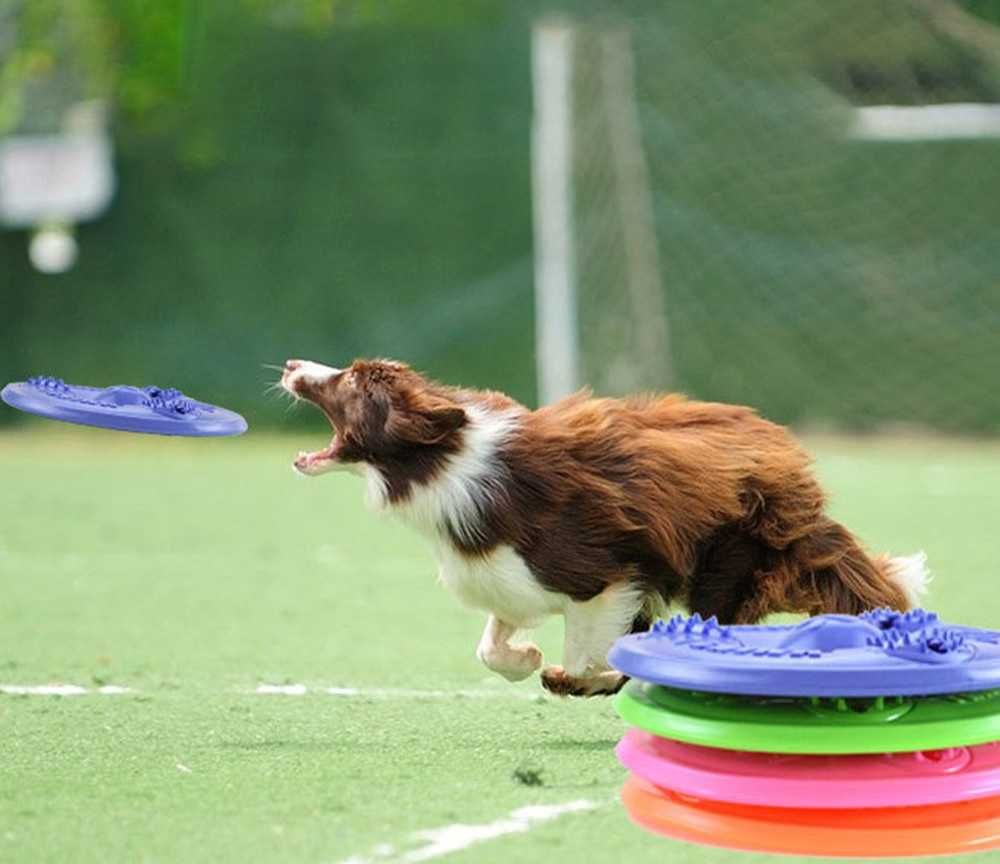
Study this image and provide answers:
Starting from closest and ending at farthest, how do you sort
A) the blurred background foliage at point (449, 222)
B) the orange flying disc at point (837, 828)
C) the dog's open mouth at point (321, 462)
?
the orange flying disc at point (837, 828) < the dog's open mouth at point (321, 462) < the blurred background foliage at point (449, 222)

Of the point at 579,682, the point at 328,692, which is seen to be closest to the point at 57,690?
the point at 328,692

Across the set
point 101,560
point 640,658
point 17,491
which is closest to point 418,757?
point 640,658

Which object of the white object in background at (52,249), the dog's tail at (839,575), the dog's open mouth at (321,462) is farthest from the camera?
the white object in background at (52,249)

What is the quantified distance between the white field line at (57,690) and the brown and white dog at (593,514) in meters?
1.23

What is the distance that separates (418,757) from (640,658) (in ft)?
3.28

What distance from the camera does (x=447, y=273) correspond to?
16.3 metres

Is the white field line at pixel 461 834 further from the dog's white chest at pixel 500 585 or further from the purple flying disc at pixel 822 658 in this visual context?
the dog's white chest at pixel 500 585

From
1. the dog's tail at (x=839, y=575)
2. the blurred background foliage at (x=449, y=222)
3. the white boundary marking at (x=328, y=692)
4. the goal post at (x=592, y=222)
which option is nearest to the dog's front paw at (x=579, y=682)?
the white boundary marking at (x=328, y=692)

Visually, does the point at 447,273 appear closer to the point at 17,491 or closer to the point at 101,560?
the point at 17,491

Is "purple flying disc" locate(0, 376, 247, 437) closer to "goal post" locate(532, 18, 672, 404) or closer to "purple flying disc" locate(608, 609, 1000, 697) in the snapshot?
"purple flying disc" locate(608, 609, 1000, 697)

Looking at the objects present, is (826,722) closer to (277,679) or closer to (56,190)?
(277,679)

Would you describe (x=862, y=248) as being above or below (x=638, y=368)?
above

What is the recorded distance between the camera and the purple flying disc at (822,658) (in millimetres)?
4094

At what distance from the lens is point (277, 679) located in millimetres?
6598
